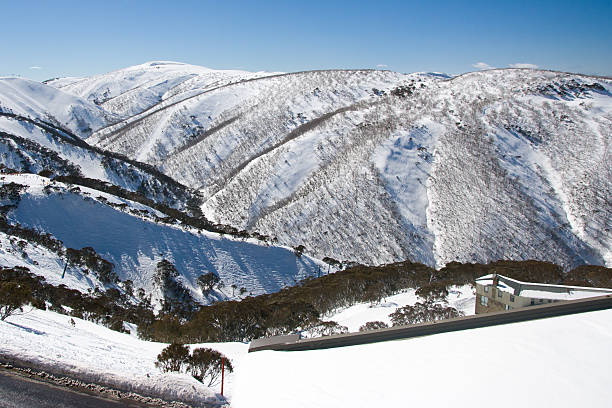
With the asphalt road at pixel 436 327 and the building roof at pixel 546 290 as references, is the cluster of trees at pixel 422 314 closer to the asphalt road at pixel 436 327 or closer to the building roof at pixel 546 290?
the building roof at pixel 546 290

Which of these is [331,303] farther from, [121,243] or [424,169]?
[424,169]

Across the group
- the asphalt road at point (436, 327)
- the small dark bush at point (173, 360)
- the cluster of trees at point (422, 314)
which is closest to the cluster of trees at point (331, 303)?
the cluster of trees at point (422, 314)

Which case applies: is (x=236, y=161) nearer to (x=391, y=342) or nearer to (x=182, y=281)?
(x=182, y=281)

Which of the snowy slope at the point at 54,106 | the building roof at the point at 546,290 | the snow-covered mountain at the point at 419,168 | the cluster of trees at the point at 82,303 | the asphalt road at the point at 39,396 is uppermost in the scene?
the snowy slope at the point at 54,106

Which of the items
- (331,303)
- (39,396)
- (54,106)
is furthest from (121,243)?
(54,106)

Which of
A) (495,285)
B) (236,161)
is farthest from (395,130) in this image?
(495,285)
